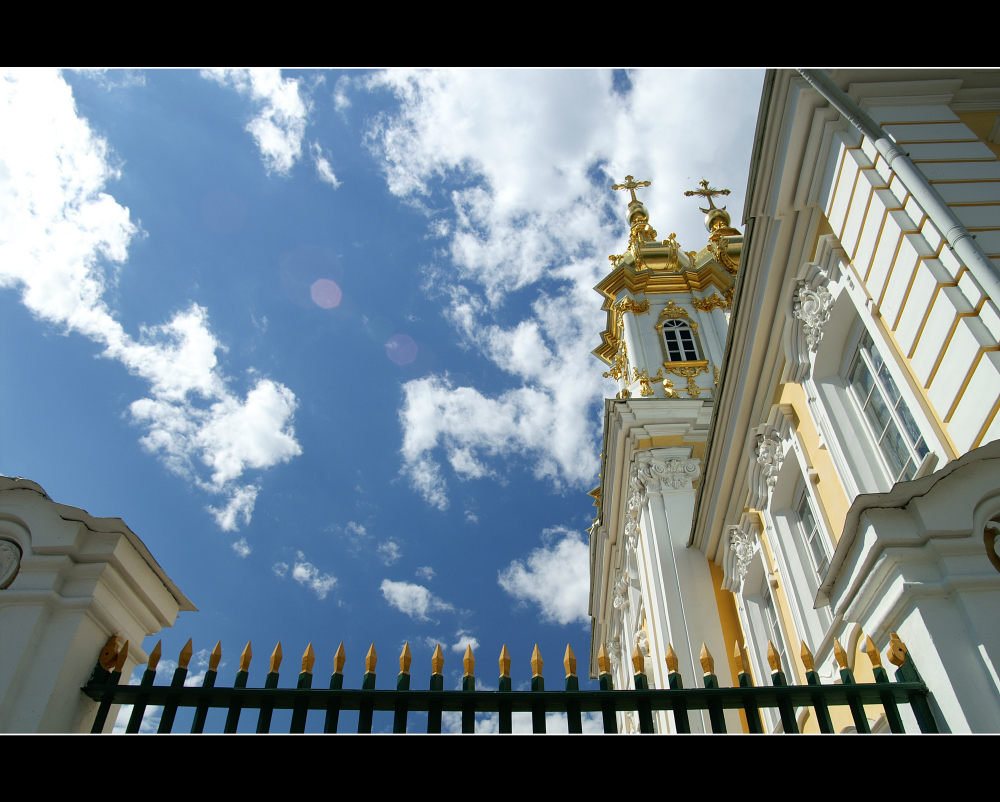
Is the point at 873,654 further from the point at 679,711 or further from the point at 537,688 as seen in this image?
the point at 537,688

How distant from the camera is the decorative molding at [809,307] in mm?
7918

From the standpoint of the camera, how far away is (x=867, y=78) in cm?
748

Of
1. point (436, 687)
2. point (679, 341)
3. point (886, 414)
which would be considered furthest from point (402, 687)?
point (679, 341)

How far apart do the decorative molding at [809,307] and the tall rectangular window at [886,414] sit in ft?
1.72

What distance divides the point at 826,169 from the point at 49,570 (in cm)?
795

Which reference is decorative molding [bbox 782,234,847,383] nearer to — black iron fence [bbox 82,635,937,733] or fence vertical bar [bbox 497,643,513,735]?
black iron fence [bbox 82,635,937,733]

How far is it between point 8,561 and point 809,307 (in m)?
8.25

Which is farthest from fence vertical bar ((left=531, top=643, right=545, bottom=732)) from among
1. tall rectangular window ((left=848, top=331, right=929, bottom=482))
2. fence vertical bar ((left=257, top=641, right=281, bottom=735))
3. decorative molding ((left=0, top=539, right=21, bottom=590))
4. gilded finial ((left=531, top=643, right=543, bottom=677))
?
tall rectangular window ((left=848, top=331, right=929, bottom=482))

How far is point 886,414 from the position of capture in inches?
304

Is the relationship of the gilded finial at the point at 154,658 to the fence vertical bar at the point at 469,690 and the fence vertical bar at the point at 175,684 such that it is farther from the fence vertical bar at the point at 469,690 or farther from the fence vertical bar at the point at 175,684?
the fence vertical bar at the point at 469,690

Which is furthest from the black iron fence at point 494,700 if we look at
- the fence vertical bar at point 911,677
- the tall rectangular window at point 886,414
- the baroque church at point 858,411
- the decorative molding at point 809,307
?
the decorative molding at point 809,307

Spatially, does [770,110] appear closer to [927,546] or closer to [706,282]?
[927,546]

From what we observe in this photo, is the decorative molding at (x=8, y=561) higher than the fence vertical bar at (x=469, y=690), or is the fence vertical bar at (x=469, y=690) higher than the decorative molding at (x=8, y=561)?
the decorative molding at (x=8, y=561)

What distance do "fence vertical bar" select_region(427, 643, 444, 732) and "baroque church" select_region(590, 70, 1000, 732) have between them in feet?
3.36
